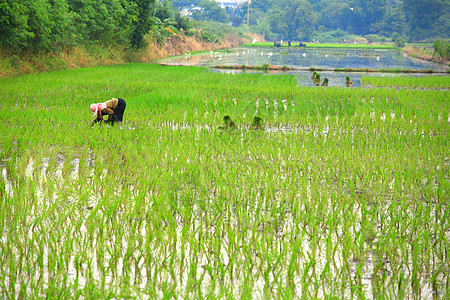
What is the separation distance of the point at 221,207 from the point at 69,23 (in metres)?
13.5

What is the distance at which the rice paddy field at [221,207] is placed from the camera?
2.14 m

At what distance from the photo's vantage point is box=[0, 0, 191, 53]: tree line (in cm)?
1074

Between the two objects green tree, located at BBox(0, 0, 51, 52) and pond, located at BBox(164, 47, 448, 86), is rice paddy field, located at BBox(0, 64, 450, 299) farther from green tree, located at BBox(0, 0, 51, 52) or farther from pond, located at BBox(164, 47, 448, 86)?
pond, located at BBox(164, 47, 448, 86)

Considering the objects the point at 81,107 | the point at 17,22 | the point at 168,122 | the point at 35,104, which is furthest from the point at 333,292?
the point at 17,22

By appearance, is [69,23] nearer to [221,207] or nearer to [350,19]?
[221,207]

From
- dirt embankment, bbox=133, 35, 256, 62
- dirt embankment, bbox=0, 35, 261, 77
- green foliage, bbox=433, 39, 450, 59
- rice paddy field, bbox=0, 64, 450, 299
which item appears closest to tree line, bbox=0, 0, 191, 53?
dirt embankment, bbox=0, 35, 261, 77

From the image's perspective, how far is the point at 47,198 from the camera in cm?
322

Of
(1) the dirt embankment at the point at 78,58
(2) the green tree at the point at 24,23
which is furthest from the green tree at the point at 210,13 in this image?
(2) the green tree at the point at 24,23

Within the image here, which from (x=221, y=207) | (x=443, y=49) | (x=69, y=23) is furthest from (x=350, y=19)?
(x=221, y=207)

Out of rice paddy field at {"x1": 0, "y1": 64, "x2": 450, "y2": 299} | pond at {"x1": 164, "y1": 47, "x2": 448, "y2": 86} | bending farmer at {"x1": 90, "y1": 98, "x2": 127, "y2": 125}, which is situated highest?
pond at {"x1": 164, "y1": 47, "x2": 448, "y2": 86}

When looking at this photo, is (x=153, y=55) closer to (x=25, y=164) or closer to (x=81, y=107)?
(x=81, y=107)

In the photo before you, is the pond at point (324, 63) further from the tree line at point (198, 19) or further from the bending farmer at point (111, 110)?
the bending farmer at point (111, 110)

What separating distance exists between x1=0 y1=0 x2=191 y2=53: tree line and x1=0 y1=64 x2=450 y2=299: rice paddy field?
4.68 m

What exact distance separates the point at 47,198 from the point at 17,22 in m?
8.99
